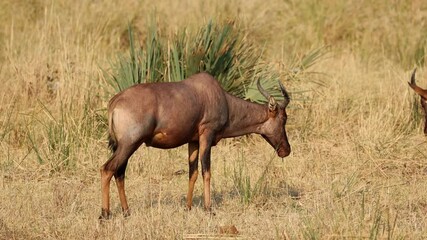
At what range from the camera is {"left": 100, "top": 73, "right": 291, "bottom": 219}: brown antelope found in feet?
26.0

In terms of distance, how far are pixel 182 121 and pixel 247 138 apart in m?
3.32

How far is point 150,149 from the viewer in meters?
10.7

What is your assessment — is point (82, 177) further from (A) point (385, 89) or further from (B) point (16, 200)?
(A) point (385, 89)

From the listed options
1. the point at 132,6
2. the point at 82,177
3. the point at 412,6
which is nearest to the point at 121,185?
the point at 82,177

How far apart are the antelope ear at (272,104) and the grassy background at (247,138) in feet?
1.93

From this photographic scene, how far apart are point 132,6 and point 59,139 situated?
18.9ft

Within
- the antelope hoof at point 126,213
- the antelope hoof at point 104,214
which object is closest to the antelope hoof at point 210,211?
the antelope hoof at point 126,213

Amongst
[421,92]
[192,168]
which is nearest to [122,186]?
[192,168]

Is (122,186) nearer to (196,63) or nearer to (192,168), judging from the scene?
(192,168)

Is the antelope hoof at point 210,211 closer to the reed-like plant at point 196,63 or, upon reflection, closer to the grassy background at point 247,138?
the grassy background at point 247,138

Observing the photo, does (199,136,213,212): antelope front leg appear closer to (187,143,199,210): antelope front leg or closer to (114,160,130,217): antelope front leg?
(187,143,199,210): antelope front leg

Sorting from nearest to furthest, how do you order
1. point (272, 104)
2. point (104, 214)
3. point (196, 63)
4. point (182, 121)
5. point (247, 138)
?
point (104, 214) < point (182, 121) < point (272, 104) < point (196, 63) < point (247, 138)

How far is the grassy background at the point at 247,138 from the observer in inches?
316

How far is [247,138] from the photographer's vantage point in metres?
11.5
